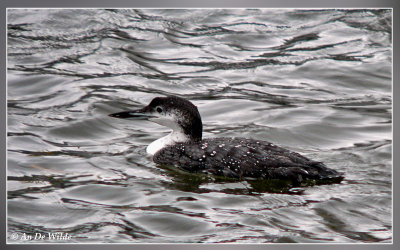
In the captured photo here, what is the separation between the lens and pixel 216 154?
6129 millimetres

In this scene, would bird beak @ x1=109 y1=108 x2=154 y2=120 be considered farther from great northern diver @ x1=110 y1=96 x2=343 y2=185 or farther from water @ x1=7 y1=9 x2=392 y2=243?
water @ x1=7 y1=9 x2=392 y2=243

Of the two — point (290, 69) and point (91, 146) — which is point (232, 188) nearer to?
point (91, 146)

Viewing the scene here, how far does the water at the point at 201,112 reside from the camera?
5141 millimetres

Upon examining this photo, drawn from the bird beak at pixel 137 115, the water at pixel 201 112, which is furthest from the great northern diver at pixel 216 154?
the water at pixel 201 112

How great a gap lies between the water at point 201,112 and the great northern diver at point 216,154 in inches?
4.8

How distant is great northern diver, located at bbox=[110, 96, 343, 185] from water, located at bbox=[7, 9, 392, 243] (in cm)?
12

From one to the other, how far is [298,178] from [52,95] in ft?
11.6

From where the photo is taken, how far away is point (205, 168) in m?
6.12

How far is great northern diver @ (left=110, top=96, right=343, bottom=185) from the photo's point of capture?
5922 millimetres

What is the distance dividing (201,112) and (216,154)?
1.94 meters

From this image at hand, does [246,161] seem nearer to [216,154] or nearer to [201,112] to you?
[216,154]

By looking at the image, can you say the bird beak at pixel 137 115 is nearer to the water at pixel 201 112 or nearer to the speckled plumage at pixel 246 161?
the water at pixel 201 112

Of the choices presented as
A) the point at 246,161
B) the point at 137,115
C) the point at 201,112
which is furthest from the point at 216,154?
the point at 201,112

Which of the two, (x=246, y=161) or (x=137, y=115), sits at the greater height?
(x=137, y=115)
